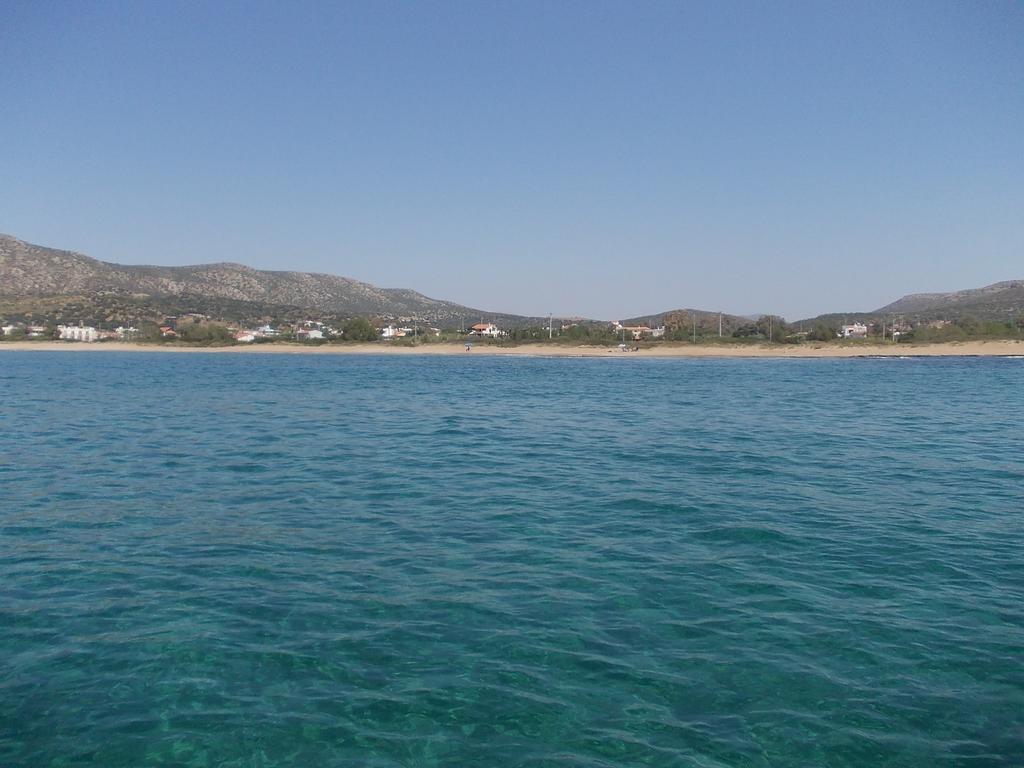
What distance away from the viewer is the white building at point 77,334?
13100cm

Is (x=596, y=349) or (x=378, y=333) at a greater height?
(x=378, y=333)

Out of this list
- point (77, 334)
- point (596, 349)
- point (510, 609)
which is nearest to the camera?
point (510, 609)

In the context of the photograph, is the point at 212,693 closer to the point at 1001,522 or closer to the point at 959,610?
the point at 959,610

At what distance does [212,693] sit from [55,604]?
10.6 ft

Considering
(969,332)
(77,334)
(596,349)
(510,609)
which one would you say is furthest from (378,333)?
(510,609)

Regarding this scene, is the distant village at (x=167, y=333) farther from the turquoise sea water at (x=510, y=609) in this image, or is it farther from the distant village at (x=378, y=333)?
the turquoise sea water at (x=510, y=609)

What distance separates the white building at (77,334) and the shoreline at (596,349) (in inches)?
219

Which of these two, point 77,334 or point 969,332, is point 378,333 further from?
point 969,332

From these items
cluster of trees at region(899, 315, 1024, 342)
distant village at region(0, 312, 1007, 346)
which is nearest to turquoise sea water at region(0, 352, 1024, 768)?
cluster of trees at region(899, 315, 1024, 342)

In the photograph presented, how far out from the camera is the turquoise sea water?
6.21 meters

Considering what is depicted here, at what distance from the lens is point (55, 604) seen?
8.84m

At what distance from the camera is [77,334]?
132m

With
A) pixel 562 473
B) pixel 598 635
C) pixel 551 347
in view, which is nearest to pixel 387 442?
pixel 562 473

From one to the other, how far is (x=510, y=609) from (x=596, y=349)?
118171 mm
